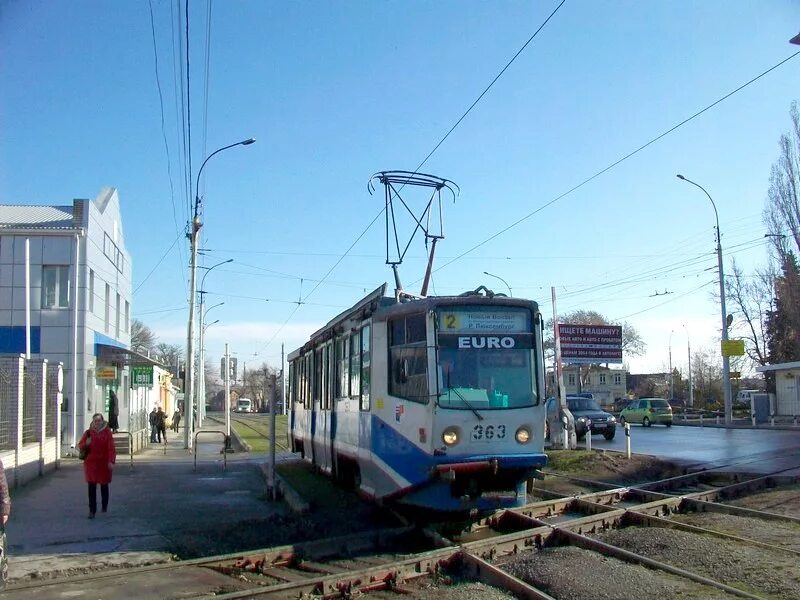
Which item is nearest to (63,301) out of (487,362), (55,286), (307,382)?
(55,286)

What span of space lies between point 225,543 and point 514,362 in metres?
4.49

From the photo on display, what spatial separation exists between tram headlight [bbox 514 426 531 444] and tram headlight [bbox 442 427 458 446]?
876mm

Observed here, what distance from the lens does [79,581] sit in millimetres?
8172

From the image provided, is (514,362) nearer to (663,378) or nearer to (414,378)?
(414,378)

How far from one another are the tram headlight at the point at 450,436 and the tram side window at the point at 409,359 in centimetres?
46

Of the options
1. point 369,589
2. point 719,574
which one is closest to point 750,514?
point 719,574

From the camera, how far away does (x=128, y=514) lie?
42.6ft

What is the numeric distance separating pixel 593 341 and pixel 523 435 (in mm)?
33281

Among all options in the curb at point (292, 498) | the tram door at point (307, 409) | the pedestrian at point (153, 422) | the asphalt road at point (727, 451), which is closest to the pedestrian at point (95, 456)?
the curb at point (292, 498)

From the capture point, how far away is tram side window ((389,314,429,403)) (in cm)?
1024

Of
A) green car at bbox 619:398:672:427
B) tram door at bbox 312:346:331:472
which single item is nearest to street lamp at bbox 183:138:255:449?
tram door at bbox 312:346:331:472

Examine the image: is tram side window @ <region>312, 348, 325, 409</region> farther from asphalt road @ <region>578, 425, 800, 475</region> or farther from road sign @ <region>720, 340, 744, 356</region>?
road sign @ <region>720, 340, 744, 356</region>

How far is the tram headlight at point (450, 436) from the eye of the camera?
9882mm

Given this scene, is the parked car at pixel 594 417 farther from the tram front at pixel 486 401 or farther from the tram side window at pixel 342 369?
the tram front at pixel 486 401
